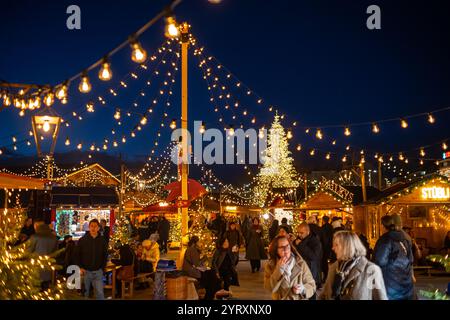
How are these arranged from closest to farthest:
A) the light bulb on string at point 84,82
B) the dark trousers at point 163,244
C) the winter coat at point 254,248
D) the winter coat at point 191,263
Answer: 1. the light bulb on string at point 84,82
2. the winter coat at point 191,263
3. the winter coat at point 254,248
4. the dark trousers at point 163,244

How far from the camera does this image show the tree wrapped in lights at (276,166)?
152ft

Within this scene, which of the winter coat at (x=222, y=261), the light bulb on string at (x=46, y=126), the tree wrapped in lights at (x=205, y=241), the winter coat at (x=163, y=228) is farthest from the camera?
the winter coat at (x=163, y=228)

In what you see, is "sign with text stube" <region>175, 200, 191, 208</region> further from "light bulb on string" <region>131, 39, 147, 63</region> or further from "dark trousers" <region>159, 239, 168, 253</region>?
"light bulb on string" <region>131, 39, 147, 63</region>

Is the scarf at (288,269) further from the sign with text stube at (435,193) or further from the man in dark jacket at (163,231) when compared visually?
the man in dark jacket at (163,231)

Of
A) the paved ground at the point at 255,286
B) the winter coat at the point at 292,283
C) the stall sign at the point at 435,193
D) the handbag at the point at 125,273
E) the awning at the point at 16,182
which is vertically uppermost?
the awning at the point at 16,182

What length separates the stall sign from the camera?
1552cm

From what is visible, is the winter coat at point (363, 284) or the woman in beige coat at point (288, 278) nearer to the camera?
the winter coat at point (363, 284)

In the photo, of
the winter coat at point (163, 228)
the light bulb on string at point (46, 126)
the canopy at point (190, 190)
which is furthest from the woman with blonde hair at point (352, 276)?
the winter coat at point (163, 228)

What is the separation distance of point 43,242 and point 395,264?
6.02 m

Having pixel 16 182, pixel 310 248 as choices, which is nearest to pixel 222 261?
pixel 310 248

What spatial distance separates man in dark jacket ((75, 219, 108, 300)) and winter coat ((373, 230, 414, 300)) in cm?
453

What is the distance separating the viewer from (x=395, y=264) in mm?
5883

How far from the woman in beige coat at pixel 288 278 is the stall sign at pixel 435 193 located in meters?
12.6
